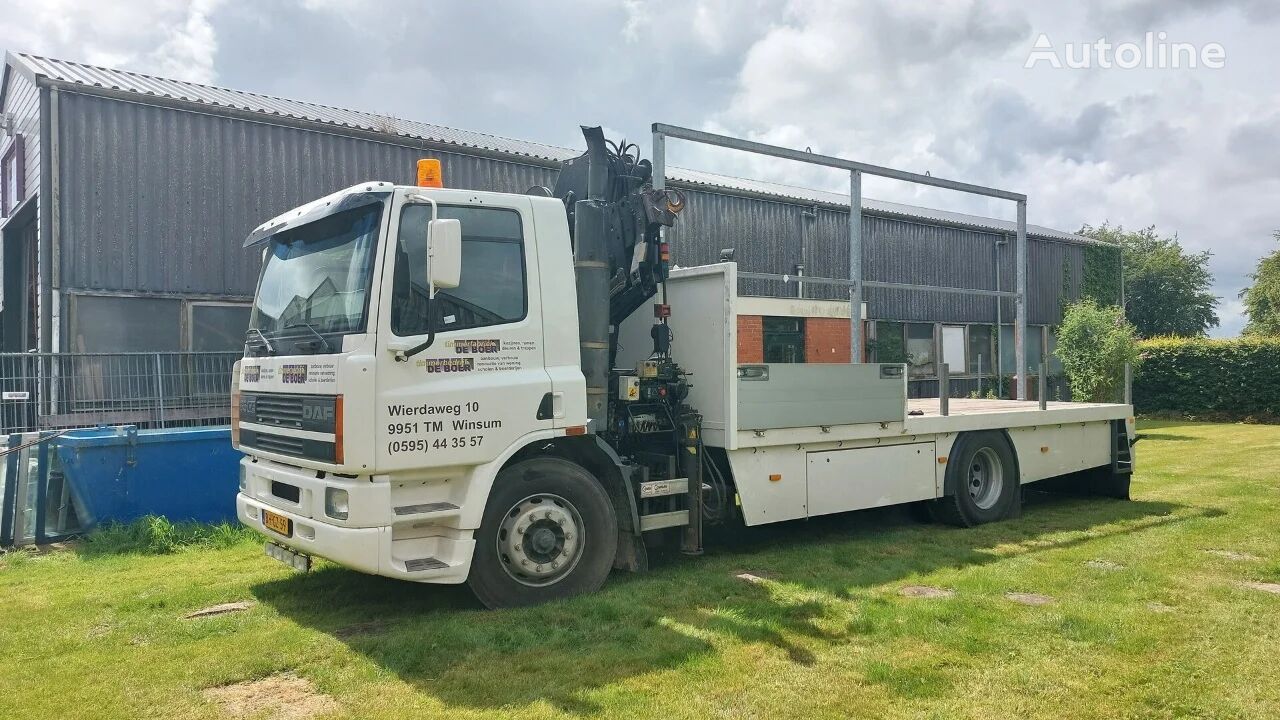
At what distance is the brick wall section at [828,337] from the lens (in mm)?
19655

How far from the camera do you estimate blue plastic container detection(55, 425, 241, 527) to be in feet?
26.3

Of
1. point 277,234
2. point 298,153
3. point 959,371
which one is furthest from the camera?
point 959,371

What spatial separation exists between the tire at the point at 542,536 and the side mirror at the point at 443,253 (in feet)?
4.44

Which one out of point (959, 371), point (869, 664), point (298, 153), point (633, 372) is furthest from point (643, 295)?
point (959, 371)

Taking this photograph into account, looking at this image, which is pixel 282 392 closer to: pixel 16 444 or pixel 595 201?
pixel 595 201

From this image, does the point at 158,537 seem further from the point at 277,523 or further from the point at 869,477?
the point at 869,477

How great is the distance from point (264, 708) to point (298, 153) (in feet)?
31.6

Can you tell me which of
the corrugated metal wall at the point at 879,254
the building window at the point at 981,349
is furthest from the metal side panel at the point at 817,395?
the building window at the point at 981,349

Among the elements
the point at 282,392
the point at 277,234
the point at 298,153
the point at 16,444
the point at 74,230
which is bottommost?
the point at 16,444

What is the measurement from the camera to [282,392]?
5.54m

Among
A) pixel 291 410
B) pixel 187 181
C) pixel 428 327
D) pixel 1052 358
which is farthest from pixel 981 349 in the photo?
pixel 291 410

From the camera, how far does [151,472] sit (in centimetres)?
827

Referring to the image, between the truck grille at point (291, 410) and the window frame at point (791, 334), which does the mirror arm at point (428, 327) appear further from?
the window frame at point (791, 334)

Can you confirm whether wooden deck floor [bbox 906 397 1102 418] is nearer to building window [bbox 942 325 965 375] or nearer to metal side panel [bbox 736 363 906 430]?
metal side panel [bbox 736 363 906 430]
